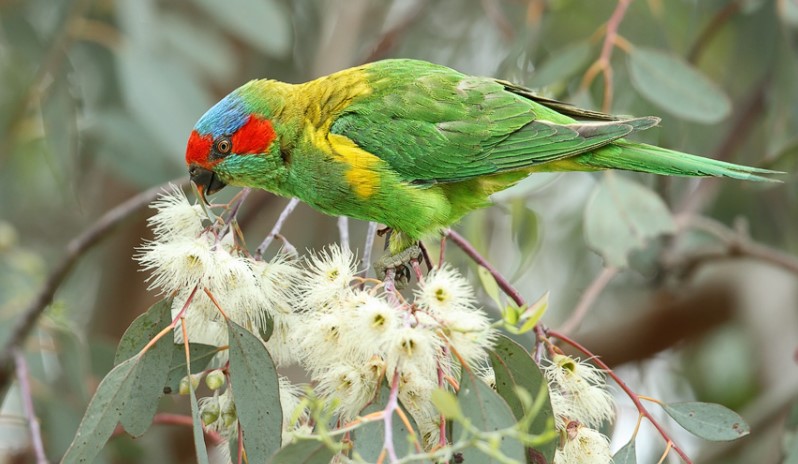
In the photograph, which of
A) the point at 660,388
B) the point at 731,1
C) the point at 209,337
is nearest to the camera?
the point at 209,337

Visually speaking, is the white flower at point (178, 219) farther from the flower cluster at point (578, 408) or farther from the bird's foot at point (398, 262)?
the flower cluster at point (578, 408)

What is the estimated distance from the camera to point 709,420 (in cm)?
166

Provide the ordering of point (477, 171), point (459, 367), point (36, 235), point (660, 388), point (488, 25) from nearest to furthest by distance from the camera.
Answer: point (459, 367) → point (477, 171) → point (660, 388) → point (488, 25) → point (36, 235)

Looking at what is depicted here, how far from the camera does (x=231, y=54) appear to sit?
4.30m

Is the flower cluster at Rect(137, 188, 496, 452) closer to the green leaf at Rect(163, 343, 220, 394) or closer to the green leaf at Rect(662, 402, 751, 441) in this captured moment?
Result: the green leaf at Rect(163, 343, 220, 394)

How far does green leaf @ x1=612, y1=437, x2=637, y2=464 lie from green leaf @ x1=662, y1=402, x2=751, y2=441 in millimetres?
93

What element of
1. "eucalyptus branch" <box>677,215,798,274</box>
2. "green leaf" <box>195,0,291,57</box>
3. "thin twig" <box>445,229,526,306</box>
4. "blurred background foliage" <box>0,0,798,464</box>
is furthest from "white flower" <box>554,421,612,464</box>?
"green leaf" <box>195,0,291,57</box>

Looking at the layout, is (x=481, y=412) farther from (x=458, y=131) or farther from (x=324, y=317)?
(x=458, y=131)

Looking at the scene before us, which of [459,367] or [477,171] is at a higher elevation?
[477,171]

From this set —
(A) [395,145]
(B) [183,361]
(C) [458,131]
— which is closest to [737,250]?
(C) [458,131]

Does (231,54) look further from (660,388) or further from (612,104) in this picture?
(660,388)

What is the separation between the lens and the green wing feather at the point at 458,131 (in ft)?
6.81

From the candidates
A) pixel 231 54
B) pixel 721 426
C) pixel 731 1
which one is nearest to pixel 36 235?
pixel 231 54

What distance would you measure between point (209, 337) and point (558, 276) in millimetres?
2363
